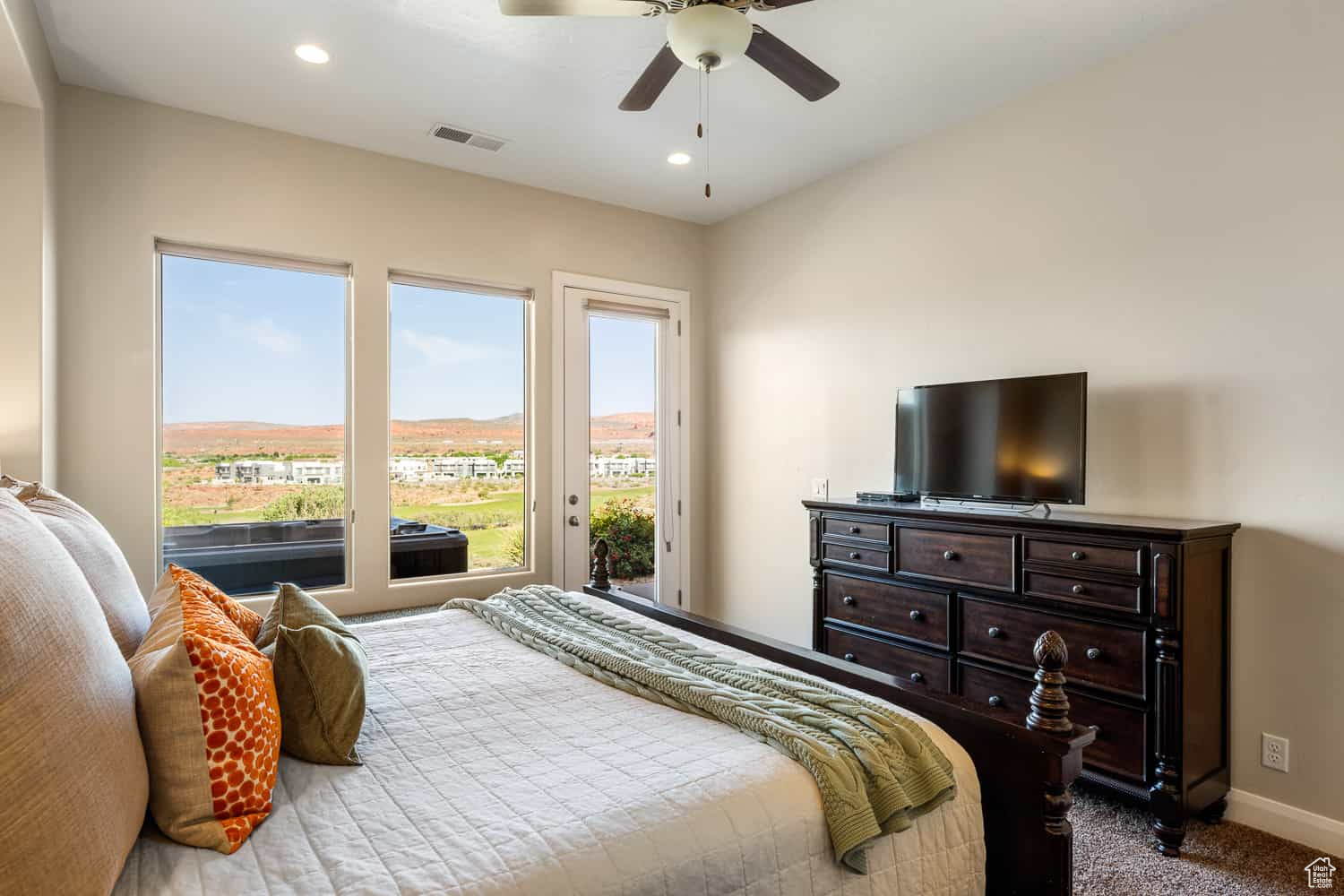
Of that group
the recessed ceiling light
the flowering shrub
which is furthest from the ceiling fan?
the flowering shrub

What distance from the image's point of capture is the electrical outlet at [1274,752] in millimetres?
2461

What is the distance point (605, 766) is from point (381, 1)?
8.53ft

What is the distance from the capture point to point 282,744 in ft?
4.90

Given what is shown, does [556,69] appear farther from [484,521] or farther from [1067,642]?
[1067,642]

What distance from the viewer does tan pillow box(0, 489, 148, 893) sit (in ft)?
2.85

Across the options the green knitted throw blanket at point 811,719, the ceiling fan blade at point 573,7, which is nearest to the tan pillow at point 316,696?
the green knitted throw blanket at point 811,719

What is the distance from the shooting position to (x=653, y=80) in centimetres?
237

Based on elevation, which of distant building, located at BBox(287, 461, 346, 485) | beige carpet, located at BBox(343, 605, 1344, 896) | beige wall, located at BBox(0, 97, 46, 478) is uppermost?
beige wall, located at BBox(0, 97, 46, 478)

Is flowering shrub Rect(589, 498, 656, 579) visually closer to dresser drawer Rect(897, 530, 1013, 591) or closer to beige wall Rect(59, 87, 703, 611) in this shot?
beige wall Rect(59, 87, 703, 611)

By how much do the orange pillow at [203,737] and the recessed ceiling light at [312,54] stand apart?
2.43m

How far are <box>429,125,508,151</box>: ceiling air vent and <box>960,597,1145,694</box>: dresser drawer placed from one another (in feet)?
10.0

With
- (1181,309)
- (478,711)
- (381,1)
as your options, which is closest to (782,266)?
(1181,309)

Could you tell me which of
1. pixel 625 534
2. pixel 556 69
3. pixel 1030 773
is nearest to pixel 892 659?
pixel 1030 773

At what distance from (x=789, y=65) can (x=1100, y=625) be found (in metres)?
2.12
